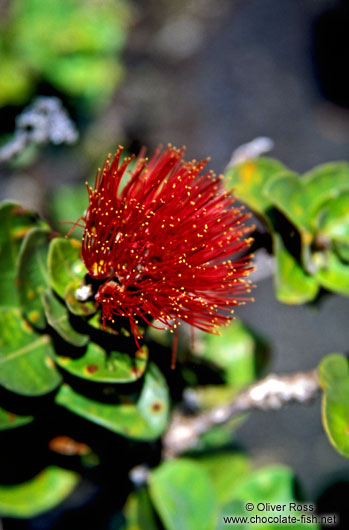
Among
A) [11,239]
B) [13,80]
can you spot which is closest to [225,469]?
[11,239]

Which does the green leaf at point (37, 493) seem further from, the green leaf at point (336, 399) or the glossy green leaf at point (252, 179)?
the glossy green leaf at point (252, 179)

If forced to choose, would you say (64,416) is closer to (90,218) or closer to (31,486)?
(31,486)

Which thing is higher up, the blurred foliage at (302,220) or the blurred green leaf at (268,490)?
the blurred foliage at (302,220)

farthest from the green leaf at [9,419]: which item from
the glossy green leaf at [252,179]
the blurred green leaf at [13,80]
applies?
the blurred green leaf at [13,80]

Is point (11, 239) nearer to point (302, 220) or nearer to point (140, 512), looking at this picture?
point (302, 220)

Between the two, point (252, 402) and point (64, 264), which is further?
point (252, 402)

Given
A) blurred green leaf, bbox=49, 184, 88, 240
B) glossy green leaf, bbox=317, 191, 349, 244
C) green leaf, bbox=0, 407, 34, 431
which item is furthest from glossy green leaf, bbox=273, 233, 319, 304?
blurred green leaf, bbox=49, 184, 88, 240
